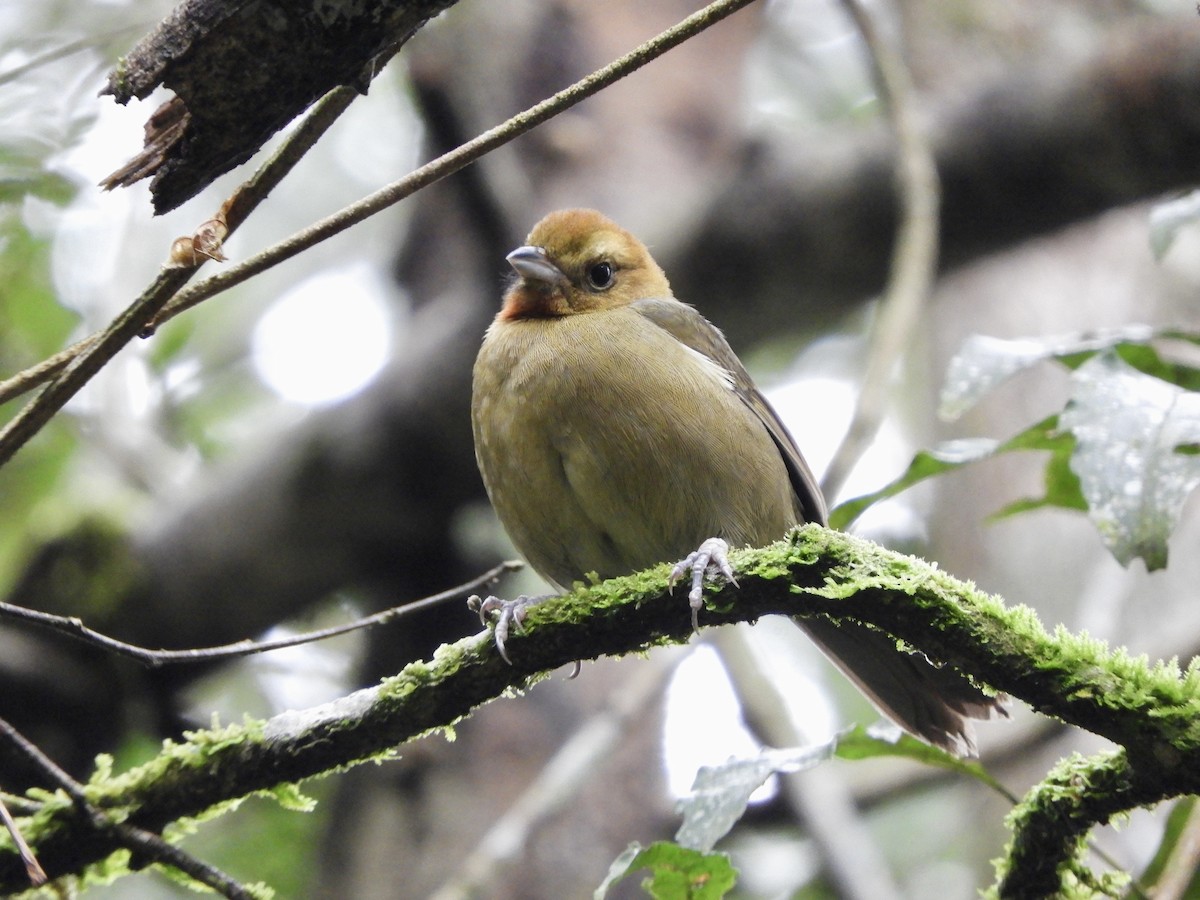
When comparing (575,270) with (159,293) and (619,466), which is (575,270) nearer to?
(619,466)

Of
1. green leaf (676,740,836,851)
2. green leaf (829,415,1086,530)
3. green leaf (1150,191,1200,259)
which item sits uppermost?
green leaf (1150,191,1200,259)

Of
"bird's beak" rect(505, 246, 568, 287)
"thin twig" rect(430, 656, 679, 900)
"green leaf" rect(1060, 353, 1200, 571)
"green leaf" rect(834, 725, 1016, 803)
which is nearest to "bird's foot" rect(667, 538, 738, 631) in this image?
"green leaf" rect(834, 725, 1016, 803)

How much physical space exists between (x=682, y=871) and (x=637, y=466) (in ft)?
4.33

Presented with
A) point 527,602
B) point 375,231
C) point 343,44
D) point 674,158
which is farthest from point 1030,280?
point 343,44

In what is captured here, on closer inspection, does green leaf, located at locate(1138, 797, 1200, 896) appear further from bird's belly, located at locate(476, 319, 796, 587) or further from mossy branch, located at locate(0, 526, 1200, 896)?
bird's belly, located at locate(476, 319, 796, 587)

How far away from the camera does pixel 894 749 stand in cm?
312

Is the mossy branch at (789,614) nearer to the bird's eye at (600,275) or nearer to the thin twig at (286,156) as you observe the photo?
the thin twig at (286,156)

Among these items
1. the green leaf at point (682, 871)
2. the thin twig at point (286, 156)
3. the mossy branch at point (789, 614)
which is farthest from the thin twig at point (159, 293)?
the green leaf at point (682, 871)

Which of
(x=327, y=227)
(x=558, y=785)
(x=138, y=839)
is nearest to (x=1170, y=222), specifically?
(x=327, y=227)

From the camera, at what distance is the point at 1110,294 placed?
781 cm

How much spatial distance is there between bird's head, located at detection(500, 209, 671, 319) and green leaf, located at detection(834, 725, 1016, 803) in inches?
80.1

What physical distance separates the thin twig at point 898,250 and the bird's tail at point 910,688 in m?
0.90

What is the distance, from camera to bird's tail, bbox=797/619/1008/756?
338 centimetres

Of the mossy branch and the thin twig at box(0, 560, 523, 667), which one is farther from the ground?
the thin twig at box(0, 560, 523, 667)
